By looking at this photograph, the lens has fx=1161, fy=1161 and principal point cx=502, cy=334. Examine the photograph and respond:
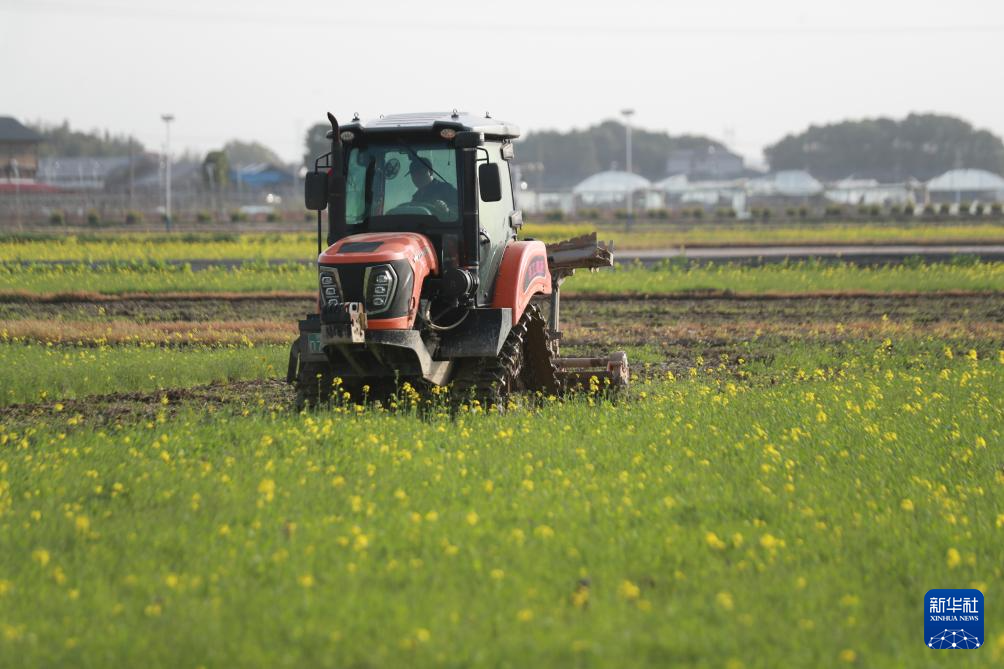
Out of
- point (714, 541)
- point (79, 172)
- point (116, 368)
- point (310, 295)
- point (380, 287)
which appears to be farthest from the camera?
point (79, 172)

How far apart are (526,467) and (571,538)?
1.65m

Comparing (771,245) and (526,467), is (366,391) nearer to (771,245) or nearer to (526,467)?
(526,467)

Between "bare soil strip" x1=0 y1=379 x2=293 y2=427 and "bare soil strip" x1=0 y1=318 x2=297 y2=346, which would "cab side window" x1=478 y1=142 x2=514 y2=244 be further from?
"bare soil strip" x1=0 y1=318 x2=297 y2=346

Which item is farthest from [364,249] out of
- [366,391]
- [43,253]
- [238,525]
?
[43,253]

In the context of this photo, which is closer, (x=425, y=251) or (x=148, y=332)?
(x=425, y=251)

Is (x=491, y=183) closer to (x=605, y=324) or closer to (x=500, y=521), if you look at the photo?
(x=500, y=521)

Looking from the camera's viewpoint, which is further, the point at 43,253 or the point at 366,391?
the point at 43,253

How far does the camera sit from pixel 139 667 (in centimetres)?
505

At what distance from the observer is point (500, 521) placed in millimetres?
7047

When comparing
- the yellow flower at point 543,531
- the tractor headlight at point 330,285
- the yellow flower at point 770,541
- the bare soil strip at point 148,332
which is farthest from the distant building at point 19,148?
the yellow flower at point 770,541

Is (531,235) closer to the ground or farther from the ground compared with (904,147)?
closer to the ground

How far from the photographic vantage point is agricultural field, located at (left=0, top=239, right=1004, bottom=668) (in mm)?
5332

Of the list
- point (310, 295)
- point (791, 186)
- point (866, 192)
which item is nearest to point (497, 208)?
point (310, 295)

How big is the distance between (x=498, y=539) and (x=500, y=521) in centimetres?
44
